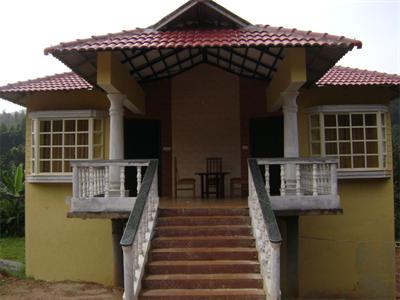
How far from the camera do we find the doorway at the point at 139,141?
35.6ft

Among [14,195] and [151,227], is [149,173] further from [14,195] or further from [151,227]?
[14,195]

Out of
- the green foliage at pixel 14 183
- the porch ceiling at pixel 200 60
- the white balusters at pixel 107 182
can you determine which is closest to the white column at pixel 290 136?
the porch ceiling at pixel 200 60

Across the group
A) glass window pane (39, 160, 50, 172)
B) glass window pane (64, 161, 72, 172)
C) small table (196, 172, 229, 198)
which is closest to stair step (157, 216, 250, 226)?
small table (196, 172, 229, 198)

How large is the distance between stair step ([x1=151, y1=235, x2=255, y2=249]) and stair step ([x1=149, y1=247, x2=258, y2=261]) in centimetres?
17

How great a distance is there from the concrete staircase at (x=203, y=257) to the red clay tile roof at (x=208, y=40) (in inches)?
106

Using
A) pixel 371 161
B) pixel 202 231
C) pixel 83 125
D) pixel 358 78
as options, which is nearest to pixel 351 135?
pixel 371 161

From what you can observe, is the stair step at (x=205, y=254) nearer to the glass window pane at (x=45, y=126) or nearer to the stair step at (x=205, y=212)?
the stair step at (x=205, y=212)

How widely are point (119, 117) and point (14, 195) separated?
1281 centimetres

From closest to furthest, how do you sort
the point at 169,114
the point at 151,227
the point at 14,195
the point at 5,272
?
the point at 151,227 → the point at 5,272 → the point at 169,114 → the point at 14,195

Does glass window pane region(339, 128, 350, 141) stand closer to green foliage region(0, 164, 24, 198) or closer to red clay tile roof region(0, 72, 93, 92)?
red clay tile roof region(0, 72, 93, 92)

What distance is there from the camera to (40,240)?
10000 millimetres

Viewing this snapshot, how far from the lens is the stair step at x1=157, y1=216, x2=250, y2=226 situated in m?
7.22

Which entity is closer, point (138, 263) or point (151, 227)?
point (138, 263)

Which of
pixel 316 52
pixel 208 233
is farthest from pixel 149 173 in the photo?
pixel 316 52
